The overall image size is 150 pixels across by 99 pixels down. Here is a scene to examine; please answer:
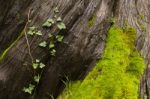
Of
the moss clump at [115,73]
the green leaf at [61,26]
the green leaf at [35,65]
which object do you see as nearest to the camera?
the moss clump at [115,73]

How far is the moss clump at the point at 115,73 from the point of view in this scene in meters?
5.79

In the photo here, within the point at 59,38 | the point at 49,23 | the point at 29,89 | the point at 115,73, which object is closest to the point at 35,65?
the point at 29,89

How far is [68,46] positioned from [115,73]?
978mm

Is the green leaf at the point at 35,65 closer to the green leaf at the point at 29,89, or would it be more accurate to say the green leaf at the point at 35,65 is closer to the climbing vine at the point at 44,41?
the climbing vine at the point at 44,41

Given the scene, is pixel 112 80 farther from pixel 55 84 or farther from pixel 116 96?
pixel 55 84

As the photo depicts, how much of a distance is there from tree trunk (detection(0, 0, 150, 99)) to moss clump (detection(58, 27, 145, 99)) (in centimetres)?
15

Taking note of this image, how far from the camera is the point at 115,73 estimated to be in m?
5.89

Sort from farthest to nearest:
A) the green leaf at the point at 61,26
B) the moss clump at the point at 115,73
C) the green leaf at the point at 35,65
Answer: the green leaf at the point at 61,26, the green leaf at the point at 35,65, the moss clump at the point at 115,73

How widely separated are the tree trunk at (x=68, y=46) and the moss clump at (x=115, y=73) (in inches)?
5.9

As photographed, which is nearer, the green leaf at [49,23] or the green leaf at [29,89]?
the green leaf at [29,89]

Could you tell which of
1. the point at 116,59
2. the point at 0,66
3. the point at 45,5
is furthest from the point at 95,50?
the point at 0,66

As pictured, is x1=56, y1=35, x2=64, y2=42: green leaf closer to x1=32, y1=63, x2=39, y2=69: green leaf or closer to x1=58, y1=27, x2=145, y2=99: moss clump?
x1=32, y1=63, x2=39, y2=69: green leaf

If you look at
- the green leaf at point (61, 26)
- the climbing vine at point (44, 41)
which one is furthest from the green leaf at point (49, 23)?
the green leaf at point (61, 26)

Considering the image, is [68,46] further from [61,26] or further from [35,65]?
[35,65]
